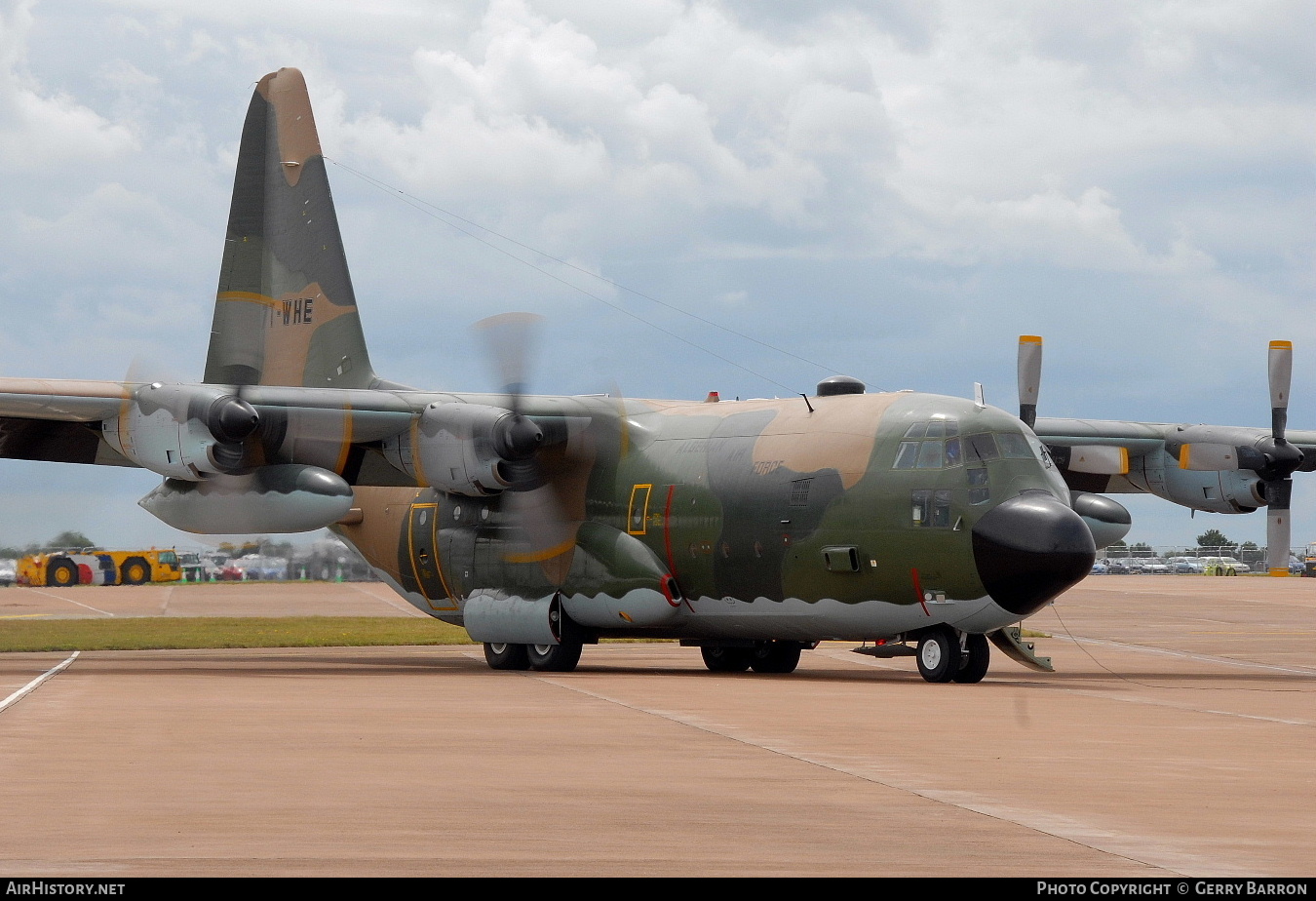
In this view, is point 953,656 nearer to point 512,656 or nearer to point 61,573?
point 512,656

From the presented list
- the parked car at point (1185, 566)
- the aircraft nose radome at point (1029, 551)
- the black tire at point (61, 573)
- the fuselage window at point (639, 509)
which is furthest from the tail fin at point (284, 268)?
the parked car at point (1185, 566)

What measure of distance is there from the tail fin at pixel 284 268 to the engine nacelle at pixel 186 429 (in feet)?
18.0

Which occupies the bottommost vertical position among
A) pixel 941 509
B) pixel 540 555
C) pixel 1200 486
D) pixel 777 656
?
pixel 777 656

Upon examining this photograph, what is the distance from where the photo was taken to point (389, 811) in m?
8.62

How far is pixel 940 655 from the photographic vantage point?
67.2 feet

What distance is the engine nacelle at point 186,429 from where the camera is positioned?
72.6ft

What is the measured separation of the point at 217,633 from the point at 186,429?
14.2m

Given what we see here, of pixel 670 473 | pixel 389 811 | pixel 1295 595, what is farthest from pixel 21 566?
pixel 389 811

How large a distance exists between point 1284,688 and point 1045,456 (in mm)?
4106

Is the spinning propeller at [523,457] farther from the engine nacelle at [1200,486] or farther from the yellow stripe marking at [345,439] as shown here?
the engine nacelle at [1200,486]

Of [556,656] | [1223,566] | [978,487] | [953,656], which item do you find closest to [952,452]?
[978,487]

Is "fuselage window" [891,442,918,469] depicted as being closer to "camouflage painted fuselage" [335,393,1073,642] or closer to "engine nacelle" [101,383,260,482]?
"camouflage painted fuselage" [335,393,1073,642]

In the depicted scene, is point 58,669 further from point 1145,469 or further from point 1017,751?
point 1145,469

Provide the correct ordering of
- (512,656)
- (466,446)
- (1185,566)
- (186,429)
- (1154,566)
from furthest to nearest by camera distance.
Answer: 1. (1154,566)
2. (1185,566)
3. (512,656)
4. (466,446)
5. (186,429)
